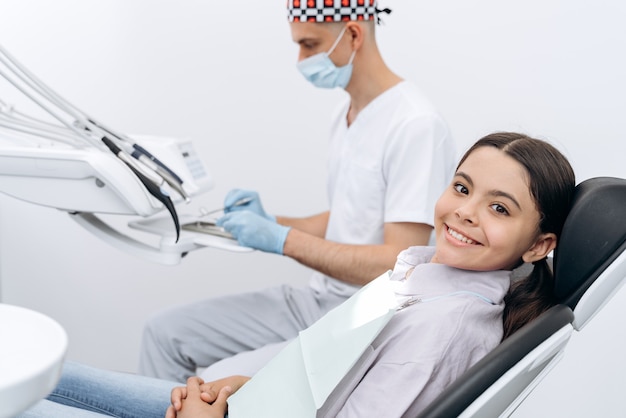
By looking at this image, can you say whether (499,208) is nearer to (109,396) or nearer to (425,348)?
(425,348)

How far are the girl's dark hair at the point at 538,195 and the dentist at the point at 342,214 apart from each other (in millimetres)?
562

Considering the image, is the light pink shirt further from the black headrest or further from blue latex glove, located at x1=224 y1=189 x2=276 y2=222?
blue latex glove, located at x1=224 y1=189 x2=276 y2=222

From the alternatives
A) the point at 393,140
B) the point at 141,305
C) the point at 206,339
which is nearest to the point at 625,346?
the point at 393,140

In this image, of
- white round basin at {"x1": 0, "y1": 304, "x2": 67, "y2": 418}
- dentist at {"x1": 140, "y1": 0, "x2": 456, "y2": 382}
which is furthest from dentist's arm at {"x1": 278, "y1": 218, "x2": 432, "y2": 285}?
white round basin at {"x1": 0, "y1": 304, "x2": 67, "y2": 418}

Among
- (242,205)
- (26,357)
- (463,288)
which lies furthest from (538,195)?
(242,205)

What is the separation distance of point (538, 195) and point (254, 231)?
804 mm

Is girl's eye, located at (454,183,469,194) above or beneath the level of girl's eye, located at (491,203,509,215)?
above

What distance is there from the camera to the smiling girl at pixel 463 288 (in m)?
1.11

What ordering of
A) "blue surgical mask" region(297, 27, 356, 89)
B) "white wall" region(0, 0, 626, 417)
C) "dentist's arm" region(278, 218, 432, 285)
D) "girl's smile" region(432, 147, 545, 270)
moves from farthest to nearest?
"white wall" region(0, 0, 626, 417), "blue surgical mask" region(297, 27, 356, 89), "dentist's arm" region(278, 218, 432, 285), "girl's smile" region(432, 147, 545, 270)

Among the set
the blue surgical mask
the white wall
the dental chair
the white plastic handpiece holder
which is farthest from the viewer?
the white wall

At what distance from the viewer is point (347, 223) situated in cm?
202

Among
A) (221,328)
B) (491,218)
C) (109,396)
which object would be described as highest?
(491,218)

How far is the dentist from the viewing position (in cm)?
186

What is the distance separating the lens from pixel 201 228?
1.90 meters
